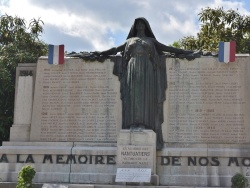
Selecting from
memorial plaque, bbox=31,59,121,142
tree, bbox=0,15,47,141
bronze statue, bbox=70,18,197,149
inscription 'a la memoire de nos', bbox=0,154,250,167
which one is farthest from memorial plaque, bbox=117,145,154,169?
tree, bbox=0,15,47,141

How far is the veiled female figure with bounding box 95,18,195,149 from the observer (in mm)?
14828

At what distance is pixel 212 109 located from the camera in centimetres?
1511

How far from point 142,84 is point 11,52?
10480 mm

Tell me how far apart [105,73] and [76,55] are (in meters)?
1.22

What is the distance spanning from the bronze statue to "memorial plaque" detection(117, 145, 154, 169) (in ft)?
2.34

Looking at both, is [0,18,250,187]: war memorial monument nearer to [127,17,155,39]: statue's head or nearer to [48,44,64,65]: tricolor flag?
[127,17,155,39]: statue's head

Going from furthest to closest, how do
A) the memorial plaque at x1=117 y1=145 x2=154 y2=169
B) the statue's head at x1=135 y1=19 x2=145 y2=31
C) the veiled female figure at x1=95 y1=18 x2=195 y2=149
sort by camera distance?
the statue's head at x1=135 y1=19 x2=145 y2=31, the veiled female figure at x1=95 y1=18 x2=195 y2=149, the memorial plaque at x1=117 y1=145 x2=154 y2=169

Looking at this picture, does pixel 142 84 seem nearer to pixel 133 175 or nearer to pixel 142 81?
pixel 142 81

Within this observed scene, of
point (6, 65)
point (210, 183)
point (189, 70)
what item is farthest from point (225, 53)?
point (6, 65)

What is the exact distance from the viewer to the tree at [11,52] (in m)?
21.2

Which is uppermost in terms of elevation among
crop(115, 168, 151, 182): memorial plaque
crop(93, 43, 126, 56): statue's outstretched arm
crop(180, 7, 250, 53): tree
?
crop(180, 7, 250, 53): tree

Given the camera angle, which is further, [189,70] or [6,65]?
[6,65]

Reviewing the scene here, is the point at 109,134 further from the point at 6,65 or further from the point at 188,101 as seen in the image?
the point at 6,65

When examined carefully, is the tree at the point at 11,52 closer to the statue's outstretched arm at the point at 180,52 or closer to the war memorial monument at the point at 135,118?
the war memorial monument at the point at 135,118
